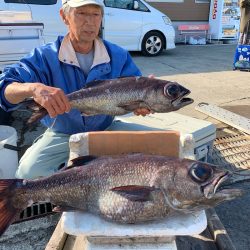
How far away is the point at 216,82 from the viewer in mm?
8547

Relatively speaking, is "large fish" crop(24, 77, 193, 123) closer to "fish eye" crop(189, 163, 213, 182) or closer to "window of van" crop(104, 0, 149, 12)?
"fish eye" crop(189, 163, 213, 182)

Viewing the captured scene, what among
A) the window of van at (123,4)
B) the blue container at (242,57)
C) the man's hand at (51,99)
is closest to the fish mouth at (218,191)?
the man's hand at (51,99)

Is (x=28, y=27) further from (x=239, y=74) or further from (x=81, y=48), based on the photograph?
(x=239, y=74)

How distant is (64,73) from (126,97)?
764mm

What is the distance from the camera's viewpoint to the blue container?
373 inches

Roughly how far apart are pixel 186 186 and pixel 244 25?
28.0 feet

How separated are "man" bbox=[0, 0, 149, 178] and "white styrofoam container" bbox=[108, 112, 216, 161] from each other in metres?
0.37

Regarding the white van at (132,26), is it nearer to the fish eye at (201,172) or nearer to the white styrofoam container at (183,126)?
the white styrofoam container at (183,126)

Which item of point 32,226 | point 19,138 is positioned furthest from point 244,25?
point 32,226

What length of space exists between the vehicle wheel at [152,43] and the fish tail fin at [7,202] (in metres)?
10.5

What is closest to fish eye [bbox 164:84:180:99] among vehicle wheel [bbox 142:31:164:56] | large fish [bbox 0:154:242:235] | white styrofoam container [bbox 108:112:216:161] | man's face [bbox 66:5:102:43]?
large fish [bbox 0:154:242:235]

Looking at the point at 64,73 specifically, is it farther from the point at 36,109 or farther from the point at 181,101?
the point at 181,101

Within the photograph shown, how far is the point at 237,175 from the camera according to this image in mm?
3967

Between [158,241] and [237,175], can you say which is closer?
[158,241]
